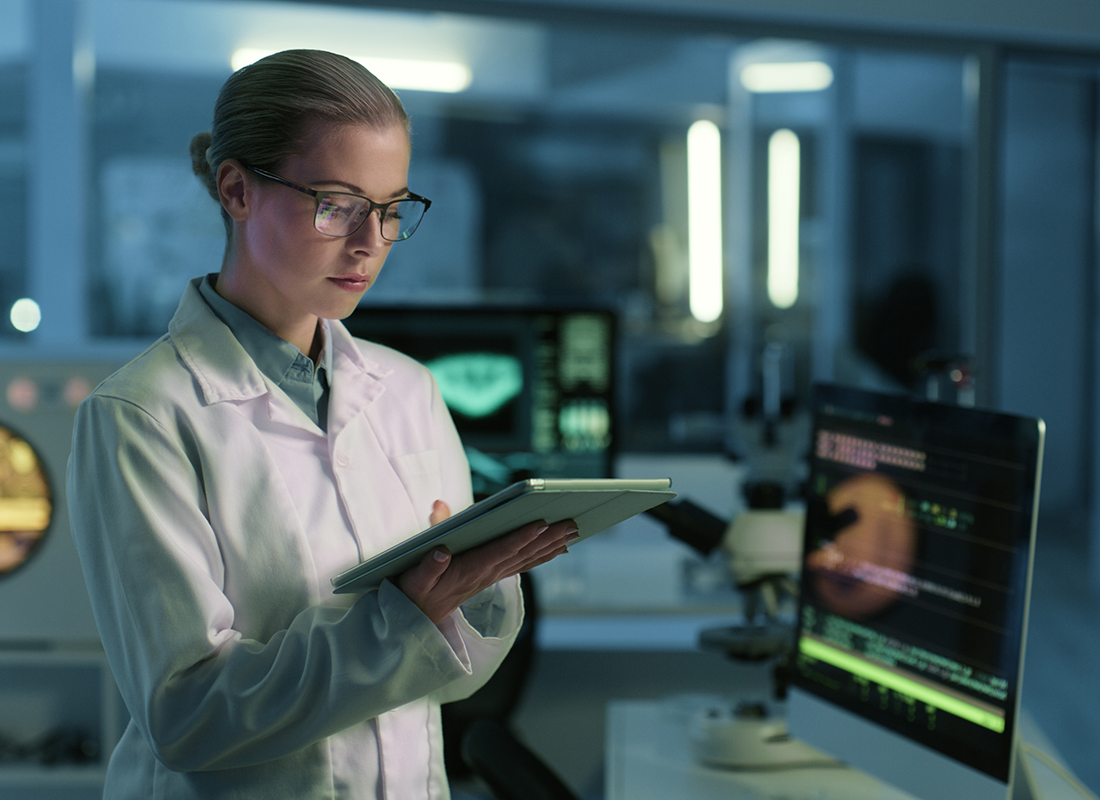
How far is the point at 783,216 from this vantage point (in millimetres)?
4082

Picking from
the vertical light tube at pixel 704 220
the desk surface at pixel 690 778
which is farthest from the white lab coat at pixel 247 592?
the vertical light tube at pixel 704 220

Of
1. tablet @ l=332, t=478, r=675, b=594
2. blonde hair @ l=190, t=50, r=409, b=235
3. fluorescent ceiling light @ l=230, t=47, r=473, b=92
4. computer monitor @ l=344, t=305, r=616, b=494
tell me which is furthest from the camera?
fluorescent ceiling light @ l=230, t=47, r=473, b=92

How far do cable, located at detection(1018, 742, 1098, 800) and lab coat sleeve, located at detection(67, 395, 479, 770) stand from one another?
0.90 m

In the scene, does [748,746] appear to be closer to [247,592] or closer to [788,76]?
[247,592]

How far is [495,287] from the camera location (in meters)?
3.92

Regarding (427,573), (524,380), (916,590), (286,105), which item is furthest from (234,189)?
(524,380)

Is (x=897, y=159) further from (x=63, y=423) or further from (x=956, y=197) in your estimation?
(x=63, y=423)

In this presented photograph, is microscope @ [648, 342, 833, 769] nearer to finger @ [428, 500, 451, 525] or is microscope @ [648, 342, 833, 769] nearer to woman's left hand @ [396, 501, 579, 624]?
finger @ [428, 500, 451, 525]

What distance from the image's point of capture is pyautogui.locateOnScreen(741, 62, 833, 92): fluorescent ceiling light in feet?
13.1

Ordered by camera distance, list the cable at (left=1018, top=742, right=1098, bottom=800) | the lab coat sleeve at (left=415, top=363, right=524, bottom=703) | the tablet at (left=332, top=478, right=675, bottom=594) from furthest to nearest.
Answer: the cable at (left=1018, top=742, right=1098, bottom=800) < the lab coat sleeve at (left=415, top=363, right=524, bottom=703) < the tablet at (left=332, top=478, right=675, bottom=594)

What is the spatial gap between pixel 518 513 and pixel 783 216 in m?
3.49

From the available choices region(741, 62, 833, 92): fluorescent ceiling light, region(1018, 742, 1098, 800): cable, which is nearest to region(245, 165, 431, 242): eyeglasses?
region(1018, 742, 1098, 800): cable

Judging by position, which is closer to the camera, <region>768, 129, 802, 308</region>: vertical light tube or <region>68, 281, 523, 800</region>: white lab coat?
<region>68, 281, 523, 800</region>: white lab coat

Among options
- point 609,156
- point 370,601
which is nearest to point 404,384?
point 370,601
